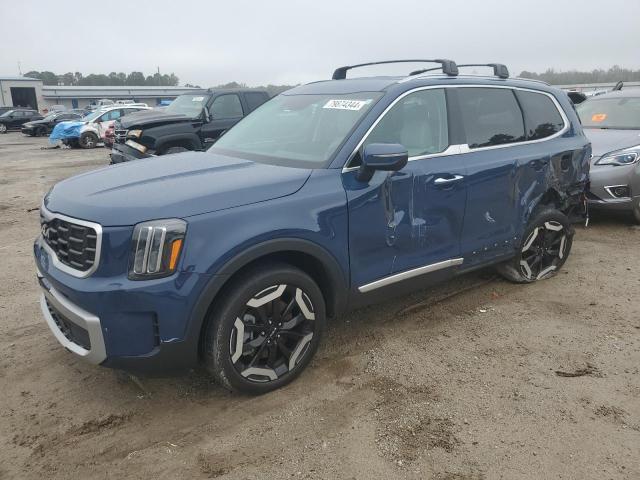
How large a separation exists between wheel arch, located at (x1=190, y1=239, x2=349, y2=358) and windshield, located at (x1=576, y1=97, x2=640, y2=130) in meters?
6.29

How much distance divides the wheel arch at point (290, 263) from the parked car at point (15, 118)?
35799 mm

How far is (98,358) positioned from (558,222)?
4058 millimetres

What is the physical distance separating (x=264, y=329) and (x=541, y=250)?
3069 mm

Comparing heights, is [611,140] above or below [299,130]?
below

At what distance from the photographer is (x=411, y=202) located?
137 inches

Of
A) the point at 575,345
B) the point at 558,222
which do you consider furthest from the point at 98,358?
the point at 558,222

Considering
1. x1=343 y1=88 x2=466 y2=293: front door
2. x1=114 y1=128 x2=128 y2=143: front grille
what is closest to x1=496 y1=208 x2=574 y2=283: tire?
x1=343 y1=88 x2=466 y2=293: front door

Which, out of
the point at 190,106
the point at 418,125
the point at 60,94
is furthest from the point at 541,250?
the point at 60,94

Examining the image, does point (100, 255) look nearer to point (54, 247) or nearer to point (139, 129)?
point (54, 247)

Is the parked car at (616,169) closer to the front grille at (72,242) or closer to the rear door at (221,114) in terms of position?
the front grille at (72,242)

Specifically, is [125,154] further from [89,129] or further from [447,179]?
[89,129]

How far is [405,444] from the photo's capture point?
2666 mm

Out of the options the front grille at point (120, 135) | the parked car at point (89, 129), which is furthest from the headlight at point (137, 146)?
the parked car at point (89, 129)

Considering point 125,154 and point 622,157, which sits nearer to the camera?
point 622,157
